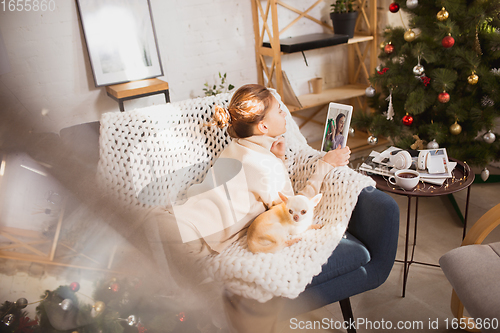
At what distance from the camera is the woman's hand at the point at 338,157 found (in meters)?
1.03

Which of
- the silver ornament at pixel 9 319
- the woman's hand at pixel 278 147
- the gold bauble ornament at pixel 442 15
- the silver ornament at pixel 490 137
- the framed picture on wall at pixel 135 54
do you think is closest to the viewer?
the silver ornament at pixel 9 319

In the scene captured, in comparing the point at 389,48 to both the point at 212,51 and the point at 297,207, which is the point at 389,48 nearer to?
the point at 212,51

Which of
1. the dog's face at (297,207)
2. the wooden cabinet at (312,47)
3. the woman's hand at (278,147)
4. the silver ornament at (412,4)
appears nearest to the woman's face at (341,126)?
the woman's hand at (278,147)

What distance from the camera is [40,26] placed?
22 cm

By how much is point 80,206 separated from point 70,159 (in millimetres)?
35

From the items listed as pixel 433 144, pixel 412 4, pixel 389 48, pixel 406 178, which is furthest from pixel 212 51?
pixel 406 178

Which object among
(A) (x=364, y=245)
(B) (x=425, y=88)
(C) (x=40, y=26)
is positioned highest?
(C) (x=40, y=26)

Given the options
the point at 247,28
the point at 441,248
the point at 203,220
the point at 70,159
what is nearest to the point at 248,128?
the point at 203,220

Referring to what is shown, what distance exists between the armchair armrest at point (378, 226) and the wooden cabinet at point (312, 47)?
1276 mm

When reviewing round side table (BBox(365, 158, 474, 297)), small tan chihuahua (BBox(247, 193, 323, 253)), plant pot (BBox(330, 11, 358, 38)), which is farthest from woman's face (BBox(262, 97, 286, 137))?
plant pot (BBox(330, 11, 358, 38))

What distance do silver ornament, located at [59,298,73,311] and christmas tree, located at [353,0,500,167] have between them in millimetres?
1639

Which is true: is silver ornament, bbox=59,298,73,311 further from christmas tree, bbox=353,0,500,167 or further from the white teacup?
christmas tree, bbox=353,0,500,167

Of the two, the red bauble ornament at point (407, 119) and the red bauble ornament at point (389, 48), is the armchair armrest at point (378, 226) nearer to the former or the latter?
the red bauble ornament at point (407, 119)

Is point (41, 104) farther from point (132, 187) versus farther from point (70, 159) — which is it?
point (132, 187)
